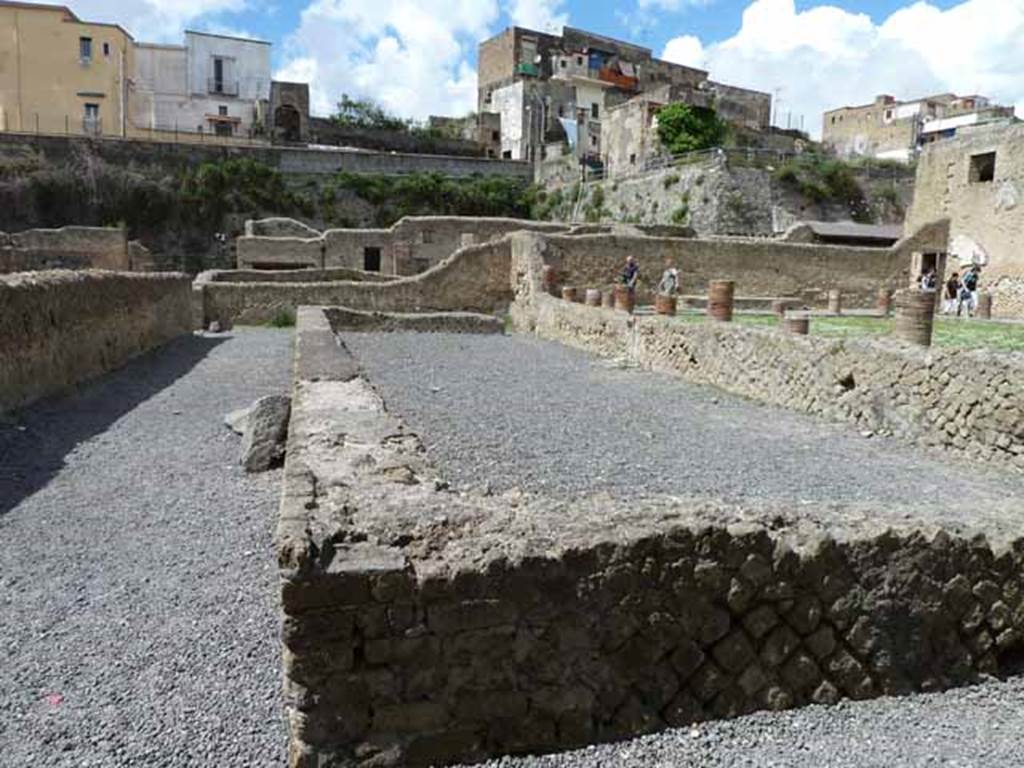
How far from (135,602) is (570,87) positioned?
6048 centimetres

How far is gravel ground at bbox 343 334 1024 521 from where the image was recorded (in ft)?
19.2

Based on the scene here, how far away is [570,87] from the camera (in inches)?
2345

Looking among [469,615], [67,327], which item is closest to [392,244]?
[67,327]

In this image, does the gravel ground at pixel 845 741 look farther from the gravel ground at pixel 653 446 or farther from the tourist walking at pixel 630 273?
the tourist walking at pixel 630 273

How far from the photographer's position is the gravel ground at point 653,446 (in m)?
5.85

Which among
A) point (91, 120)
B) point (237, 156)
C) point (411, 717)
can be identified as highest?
point (91, 120)

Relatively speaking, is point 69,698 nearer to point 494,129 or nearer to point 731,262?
point 731,262

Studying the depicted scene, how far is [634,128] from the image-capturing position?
44625 millimetres

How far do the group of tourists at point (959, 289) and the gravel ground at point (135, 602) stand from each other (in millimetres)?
20751

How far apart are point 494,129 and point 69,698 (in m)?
58.8

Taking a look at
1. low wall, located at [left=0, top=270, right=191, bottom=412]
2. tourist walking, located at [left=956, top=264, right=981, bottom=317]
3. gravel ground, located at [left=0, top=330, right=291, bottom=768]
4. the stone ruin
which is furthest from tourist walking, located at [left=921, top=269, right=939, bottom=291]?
the stone ruin

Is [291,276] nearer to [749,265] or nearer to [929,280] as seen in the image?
[749,265]

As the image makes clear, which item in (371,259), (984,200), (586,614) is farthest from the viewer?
(371,259)

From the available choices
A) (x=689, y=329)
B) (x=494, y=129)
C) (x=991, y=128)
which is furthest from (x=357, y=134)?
(x=689, y=329)
